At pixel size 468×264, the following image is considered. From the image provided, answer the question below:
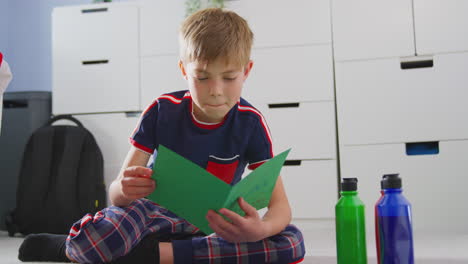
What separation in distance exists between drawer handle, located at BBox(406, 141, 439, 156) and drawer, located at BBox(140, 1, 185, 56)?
45.0 inches

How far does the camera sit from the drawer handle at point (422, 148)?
2196mm

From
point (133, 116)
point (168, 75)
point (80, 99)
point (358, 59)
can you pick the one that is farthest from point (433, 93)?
point (80, 99)

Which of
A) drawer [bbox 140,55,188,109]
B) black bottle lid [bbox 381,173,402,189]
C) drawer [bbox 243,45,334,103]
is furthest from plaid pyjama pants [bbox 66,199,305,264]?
drawer [bbox 140,55,188,109]

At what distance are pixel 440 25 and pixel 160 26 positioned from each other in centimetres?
126

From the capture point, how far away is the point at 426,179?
2.16 metres

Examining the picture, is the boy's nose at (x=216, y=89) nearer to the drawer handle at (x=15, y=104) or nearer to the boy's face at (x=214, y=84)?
the boy's face at (x=214, y=84)

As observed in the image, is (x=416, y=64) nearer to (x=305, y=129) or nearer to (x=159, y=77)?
(x=305, y=129)

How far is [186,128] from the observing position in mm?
1150

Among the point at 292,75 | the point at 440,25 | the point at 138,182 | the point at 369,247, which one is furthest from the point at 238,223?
the point at 440,25

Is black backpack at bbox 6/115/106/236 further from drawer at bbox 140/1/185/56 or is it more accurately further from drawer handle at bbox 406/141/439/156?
drawer handle at bbox 406/141/439/156

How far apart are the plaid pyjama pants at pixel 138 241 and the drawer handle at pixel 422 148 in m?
1.28

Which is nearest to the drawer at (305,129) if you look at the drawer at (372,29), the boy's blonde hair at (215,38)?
the drawer at (372,29)

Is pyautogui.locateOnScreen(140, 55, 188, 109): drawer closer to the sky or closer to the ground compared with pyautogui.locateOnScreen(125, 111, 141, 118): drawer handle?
closer to the sky

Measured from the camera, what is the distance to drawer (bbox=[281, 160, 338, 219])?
2.23 metres
